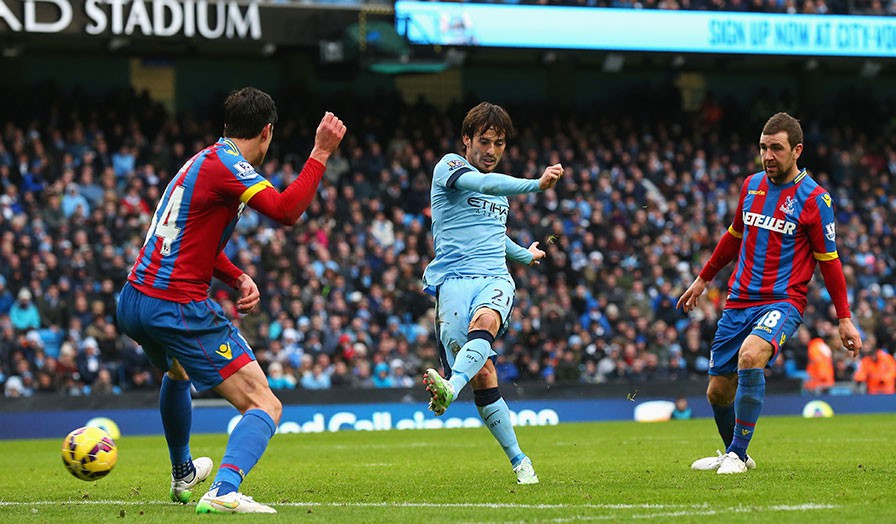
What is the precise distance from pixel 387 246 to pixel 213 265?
19.2 m

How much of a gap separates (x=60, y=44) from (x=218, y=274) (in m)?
24.1

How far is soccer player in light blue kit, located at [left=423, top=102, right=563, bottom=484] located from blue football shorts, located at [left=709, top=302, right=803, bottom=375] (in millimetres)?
1905

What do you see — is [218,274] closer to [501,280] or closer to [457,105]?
[501,280]

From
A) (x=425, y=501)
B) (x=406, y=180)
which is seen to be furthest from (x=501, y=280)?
(x=406, y=180)

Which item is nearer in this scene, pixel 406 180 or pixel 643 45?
pixel 406 180

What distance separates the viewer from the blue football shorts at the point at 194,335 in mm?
7809

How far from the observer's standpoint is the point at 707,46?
107ft

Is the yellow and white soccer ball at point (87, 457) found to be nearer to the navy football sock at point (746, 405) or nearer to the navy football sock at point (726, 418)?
the navy football sock at point (746, 405)

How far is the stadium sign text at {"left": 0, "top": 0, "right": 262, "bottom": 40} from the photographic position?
2634 centimetres

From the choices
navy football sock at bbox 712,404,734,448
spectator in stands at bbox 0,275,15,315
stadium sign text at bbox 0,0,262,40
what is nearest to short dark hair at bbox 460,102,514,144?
navy football sock at bbox 712,404,734,448

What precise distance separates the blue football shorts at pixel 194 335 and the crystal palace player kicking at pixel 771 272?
429 centimetres

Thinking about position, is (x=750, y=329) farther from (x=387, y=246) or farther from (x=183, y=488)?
(x=387, y=246)

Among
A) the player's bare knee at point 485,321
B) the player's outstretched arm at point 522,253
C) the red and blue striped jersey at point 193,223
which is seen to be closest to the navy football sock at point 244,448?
the red and blue striped jersey at point 193,223

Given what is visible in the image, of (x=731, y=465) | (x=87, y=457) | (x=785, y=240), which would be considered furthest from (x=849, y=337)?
(x=87, y=457)
